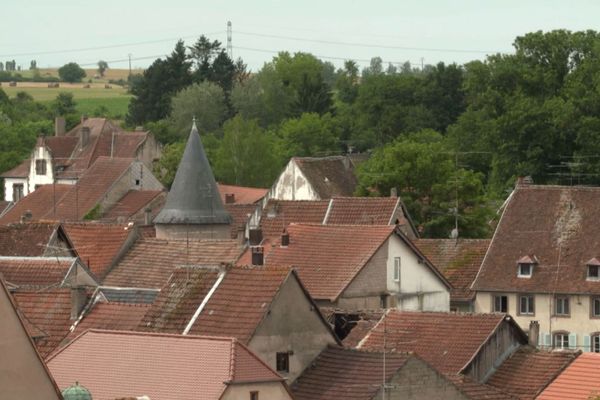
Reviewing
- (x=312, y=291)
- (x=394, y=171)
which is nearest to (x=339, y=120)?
(x=394, y=171)

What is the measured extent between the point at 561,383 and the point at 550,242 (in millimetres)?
25511

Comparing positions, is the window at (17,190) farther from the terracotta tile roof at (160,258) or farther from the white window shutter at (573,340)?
the terracotta tile roof at (160,258)

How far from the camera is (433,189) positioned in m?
73.1

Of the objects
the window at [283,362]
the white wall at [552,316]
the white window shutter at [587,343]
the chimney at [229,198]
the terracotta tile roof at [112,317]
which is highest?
the terracotta tile roof at [112,317]

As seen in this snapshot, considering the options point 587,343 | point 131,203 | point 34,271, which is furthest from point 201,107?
point 34,271

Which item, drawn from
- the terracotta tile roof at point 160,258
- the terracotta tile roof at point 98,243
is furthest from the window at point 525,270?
the terracotta tile roof at point 98,243

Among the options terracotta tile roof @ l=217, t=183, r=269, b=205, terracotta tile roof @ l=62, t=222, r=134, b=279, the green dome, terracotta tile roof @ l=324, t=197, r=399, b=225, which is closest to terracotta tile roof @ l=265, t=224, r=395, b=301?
terracotta tile roof @ l=62, t=222, r=134, b=279

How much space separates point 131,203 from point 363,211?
27.9 metres

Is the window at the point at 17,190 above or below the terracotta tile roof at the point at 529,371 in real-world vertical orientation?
below

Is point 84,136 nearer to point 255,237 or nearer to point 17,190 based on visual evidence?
point 17,190

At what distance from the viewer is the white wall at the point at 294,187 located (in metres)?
87.9

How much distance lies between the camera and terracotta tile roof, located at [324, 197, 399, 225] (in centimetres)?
6053

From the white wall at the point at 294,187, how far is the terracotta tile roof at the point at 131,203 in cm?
499

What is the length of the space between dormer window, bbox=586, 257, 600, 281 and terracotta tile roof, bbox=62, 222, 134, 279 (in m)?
16.0
